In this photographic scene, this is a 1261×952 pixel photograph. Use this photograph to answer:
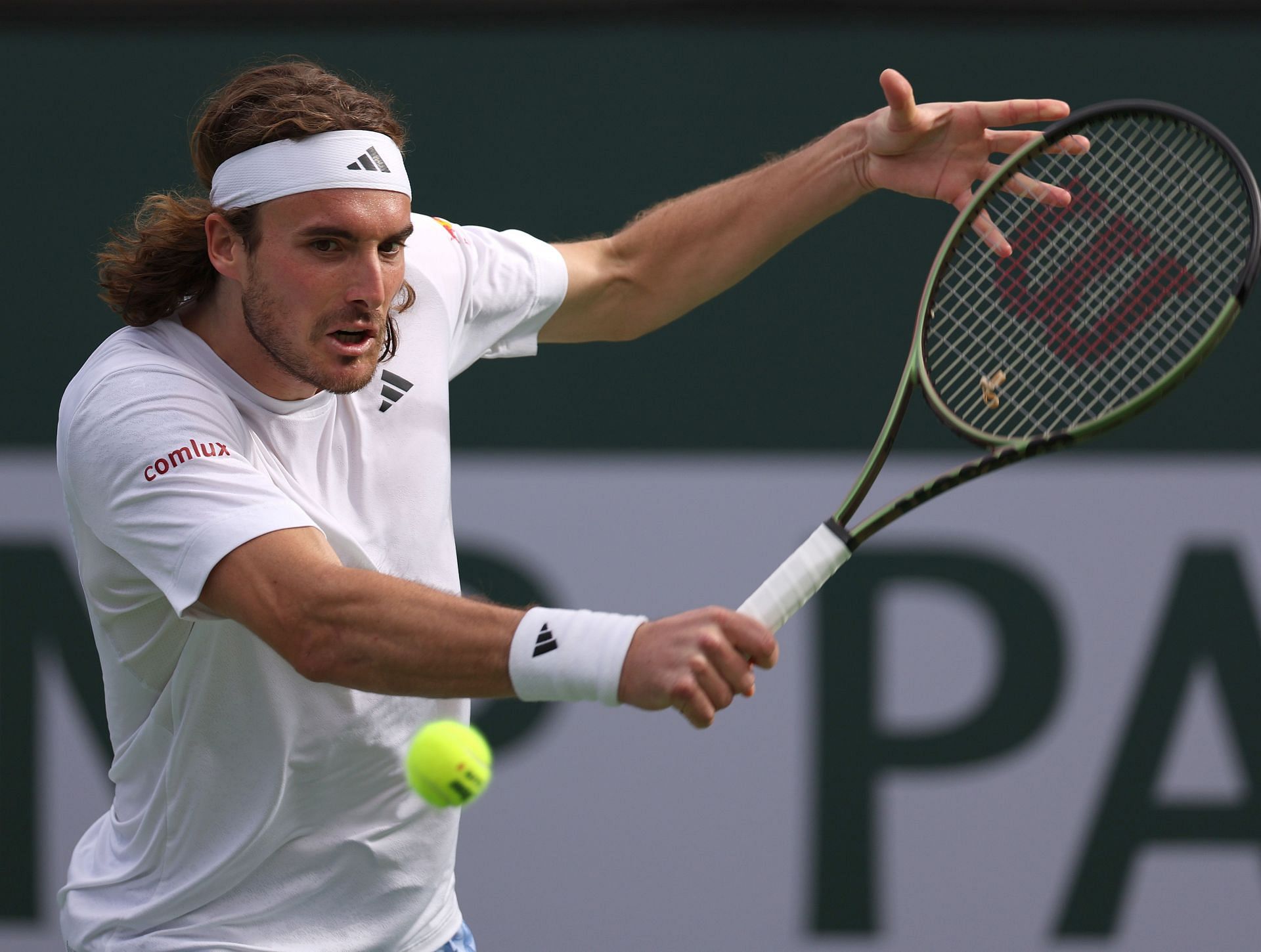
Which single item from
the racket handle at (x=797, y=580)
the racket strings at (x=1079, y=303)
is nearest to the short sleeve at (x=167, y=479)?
the racket handle at (x=797, y=580)

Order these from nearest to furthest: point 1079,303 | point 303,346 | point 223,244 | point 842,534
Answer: point 842,534
point 303,346
point 223,244
point 1079,303

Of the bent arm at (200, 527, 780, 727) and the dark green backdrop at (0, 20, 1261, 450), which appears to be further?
the dark green backdrop at (0, 20, 1261, 450)

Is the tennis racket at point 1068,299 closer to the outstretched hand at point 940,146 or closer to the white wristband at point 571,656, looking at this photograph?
the outstretched hand at point 940,146

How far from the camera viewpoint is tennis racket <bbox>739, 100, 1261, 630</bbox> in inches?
88.9

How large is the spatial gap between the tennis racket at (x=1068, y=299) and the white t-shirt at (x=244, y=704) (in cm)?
71

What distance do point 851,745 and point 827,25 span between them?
6.17ft

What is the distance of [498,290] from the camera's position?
2.80 meters

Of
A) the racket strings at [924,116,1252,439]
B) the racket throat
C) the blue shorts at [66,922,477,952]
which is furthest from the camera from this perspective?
the racket strings at [924,116,1252,439]

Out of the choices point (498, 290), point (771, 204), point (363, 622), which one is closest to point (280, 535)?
point (363, 622)

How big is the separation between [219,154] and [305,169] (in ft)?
0.68

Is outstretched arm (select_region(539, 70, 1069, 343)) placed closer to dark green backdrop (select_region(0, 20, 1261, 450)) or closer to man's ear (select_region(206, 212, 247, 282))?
man's ear (select_region(206, 212, 247, 282))

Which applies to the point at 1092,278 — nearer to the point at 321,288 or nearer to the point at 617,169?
the point at 321,288

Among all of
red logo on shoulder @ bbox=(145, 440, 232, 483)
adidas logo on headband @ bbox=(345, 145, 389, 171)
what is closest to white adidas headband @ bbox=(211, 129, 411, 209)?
adidas logo on headband @ bbox=(345, 145, 389, 171)

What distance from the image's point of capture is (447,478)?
8.43 ft
